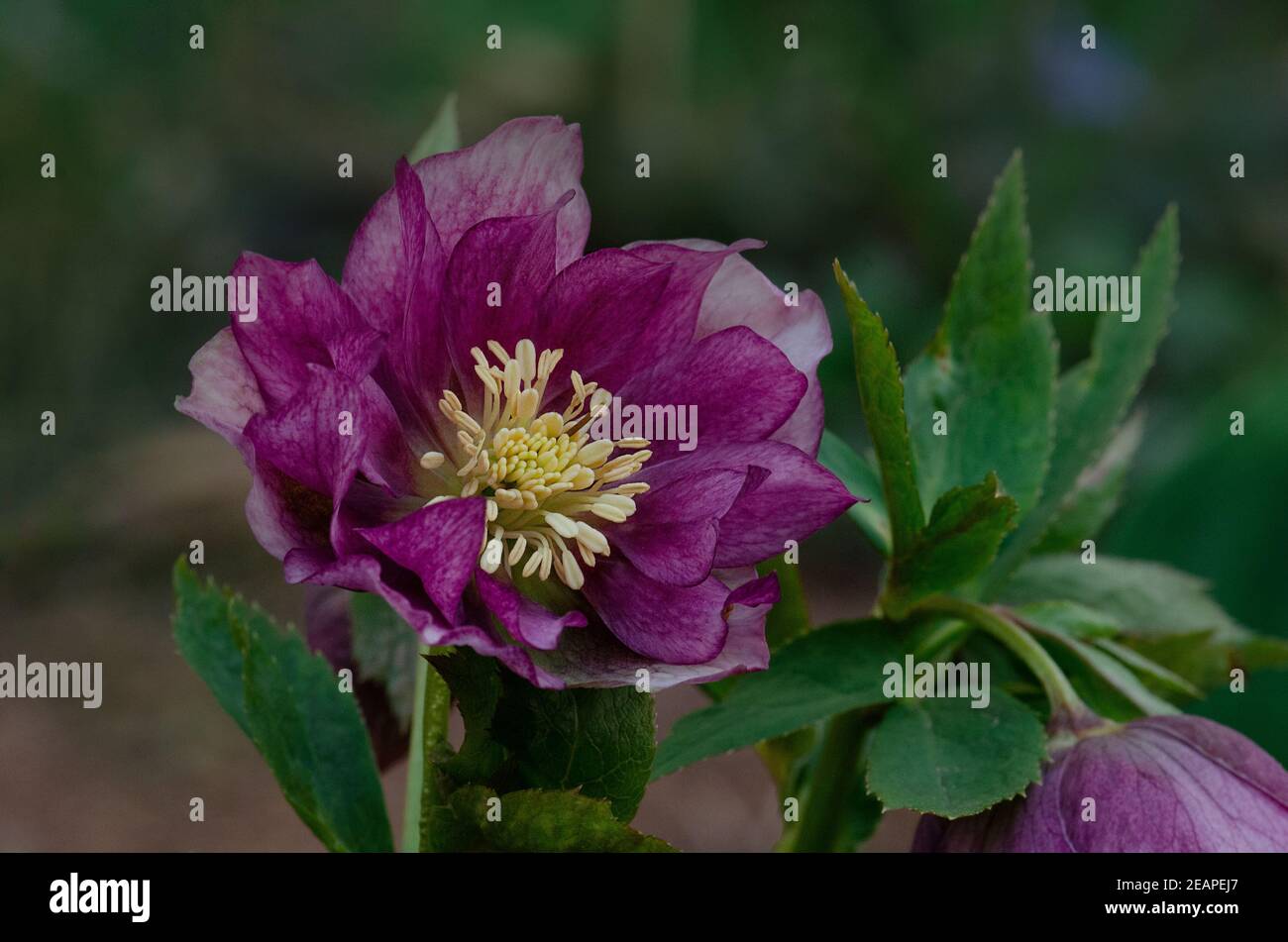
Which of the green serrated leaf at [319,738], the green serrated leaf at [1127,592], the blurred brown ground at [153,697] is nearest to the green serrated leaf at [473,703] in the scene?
the green serrated leaf at [319,738]

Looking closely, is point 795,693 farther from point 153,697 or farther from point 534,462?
point 153,697

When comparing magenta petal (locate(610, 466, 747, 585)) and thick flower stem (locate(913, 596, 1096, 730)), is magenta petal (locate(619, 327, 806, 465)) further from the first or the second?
thick flower stem (locate(913, 596, 1096, 730))

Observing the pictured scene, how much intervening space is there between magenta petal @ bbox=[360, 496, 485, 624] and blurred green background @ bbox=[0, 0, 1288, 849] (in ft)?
5.65

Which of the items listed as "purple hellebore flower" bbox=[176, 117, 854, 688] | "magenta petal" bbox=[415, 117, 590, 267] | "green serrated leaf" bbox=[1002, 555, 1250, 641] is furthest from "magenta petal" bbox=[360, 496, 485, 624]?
"green serrated leaf" bbox=[1002, 555, 1250, 641]

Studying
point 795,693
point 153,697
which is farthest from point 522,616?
point 153,697

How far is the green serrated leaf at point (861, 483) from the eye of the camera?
0.60 metres

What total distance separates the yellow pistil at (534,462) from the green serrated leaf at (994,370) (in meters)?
0.18

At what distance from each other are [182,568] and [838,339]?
2.08 meters

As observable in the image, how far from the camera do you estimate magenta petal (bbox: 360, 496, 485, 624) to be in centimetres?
42

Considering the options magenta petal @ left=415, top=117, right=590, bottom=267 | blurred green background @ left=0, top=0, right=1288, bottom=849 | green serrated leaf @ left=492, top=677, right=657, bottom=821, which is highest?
blurred green background @ left=0, top=0, right=1288, bottom=849

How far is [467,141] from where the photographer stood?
307cm

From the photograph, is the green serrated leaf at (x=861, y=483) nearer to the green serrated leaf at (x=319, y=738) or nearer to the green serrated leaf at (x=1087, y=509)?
the green serrated leaf at (x=1087, y=509)

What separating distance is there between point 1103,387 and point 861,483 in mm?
140
